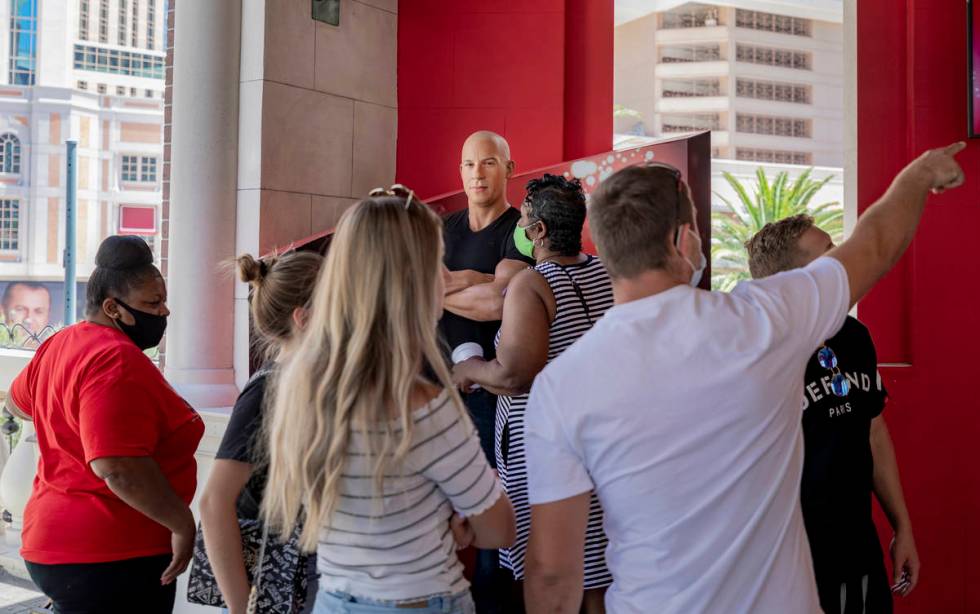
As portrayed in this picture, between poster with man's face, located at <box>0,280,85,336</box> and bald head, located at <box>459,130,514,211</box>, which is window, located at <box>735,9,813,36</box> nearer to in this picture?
poster with man's face, located at <box>0,280,85,336</box>

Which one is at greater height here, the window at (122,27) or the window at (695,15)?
the window at (695,15)

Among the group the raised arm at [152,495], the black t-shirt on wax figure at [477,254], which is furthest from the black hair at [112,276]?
the black t-shirt on wax figure at [477,254]

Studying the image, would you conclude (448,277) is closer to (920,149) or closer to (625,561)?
(625,561)

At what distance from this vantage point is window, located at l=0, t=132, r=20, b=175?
37938 mm

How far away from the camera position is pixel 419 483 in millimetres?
1285

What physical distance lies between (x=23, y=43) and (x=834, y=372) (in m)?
37.2

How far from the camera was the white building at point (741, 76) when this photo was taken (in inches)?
1929

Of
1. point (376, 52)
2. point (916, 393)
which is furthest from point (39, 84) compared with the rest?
point (916, 393)

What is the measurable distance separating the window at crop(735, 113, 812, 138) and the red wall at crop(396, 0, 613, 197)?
47473mm

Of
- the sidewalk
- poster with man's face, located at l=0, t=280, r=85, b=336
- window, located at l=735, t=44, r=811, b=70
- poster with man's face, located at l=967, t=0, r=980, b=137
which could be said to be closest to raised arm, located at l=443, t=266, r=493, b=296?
poster with man's face, located at l=967, t=0, r=980, b=137

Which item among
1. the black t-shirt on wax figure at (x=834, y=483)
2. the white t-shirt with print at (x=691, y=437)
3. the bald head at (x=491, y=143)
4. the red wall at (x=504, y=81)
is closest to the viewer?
the white t-shirt with print at (x=691, y=437)

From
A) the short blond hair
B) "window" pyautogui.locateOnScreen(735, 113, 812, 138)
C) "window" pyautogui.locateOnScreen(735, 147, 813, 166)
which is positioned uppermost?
"window" pyautogui.locateOnScreen(735, 113, 812, 138)

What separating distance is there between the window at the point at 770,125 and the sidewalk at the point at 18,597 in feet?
160

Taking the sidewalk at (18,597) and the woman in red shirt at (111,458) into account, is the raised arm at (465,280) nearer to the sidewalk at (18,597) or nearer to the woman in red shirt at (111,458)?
the woman in red shirt at (111,458)
